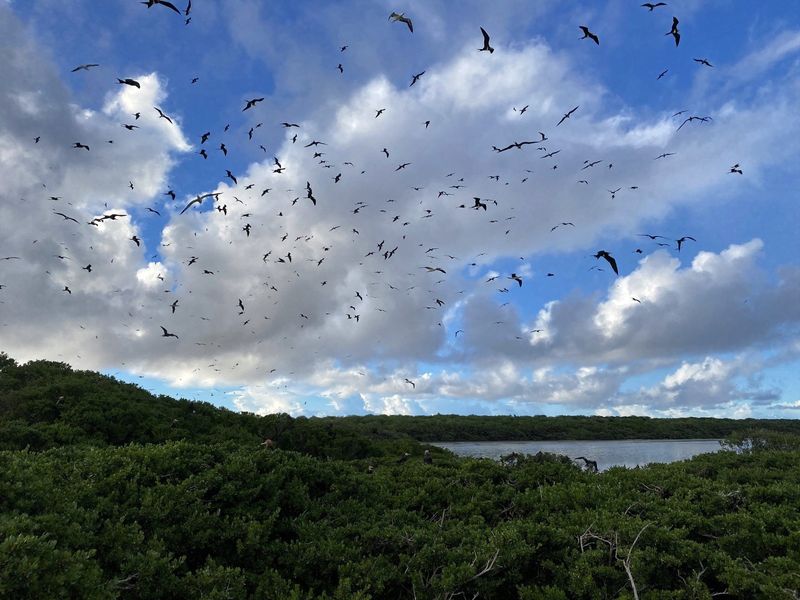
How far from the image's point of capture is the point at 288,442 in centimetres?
3281

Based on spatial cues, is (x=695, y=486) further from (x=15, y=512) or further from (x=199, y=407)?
(x=199, y=407)

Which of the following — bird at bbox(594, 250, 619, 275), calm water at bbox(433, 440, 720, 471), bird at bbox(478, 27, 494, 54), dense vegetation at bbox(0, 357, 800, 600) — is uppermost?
bird at bbox(478, 27, 494, 54)

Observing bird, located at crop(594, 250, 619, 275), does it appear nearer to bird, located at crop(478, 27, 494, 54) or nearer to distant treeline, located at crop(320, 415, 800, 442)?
bird, located at crop(478, 27, 494, 54)

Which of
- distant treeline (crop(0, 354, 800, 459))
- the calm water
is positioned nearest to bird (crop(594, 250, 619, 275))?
distant treeline (crop(0, 354, 800, 459))

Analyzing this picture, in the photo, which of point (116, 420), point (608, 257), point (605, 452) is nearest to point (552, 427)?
point (605, 452)

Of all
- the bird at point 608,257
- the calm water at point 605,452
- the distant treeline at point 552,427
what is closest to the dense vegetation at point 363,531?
the bird at point 608,257

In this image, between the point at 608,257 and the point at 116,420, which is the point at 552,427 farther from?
the point at 608,257

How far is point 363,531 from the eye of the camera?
1153 centimetres

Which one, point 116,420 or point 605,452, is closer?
point 116,420

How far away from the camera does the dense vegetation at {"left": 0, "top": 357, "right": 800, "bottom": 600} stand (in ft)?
29.1

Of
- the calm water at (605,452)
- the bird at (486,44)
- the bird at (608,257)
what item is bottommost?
the calm water at (605,452)

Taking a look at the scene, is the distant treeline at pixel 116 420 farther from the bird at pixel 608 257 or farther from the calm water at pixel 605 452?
the calm water at pixel 605 452

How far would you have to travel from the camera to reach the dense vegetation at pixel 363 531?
8875mm

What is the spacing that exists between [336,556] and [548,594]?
413 cm
